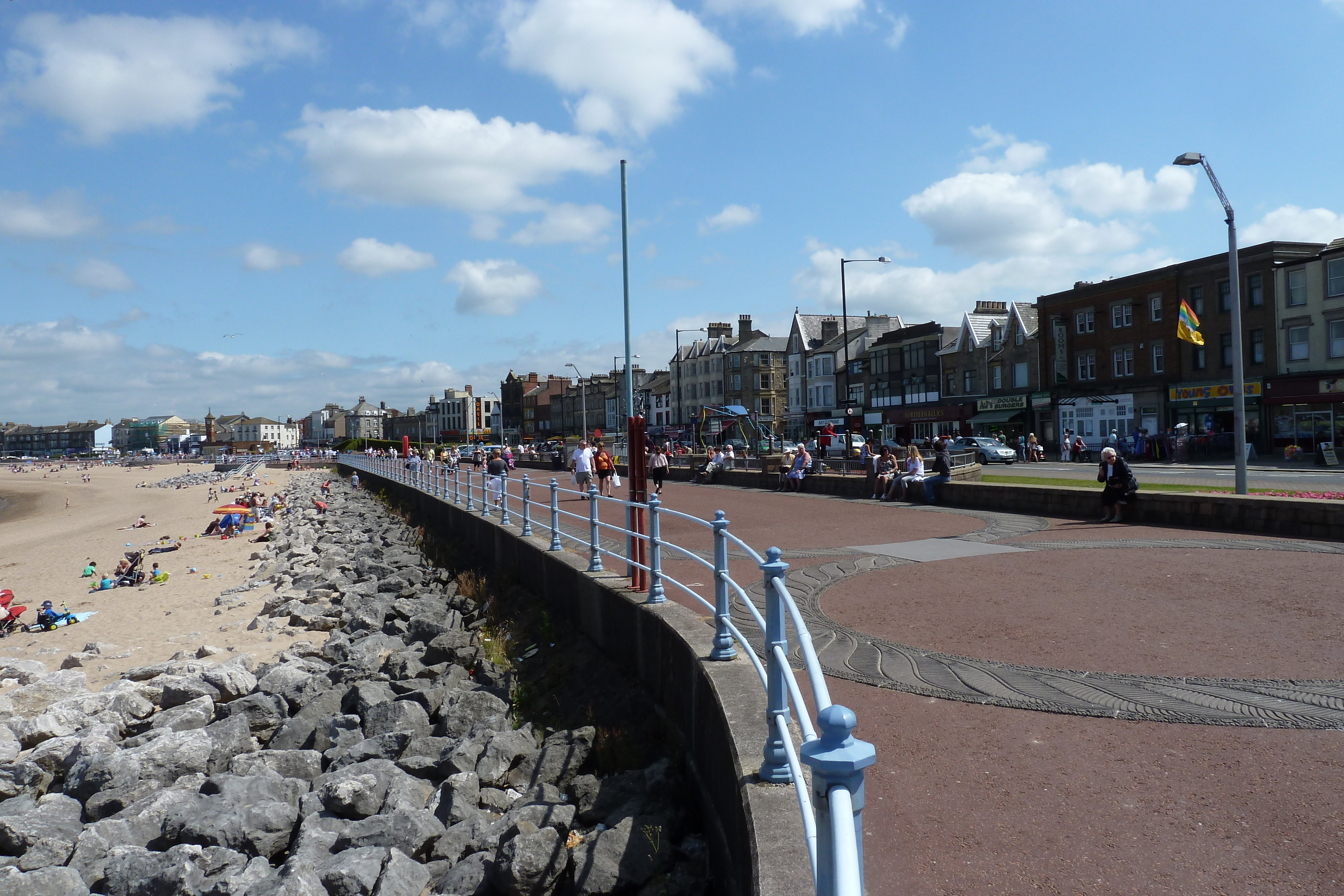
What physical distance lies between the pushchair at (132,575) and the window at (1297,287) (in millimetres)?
42125

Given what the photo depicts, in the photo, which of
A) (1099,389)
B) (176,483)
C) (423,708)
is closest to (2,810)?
(423,708)

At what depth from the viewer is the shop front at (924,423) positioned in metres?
59.0

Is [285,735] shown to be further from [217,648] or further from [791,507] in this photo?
[791,507]

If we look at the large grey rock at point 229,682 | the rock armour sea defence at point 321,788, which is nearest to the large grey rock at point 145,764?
the rock armour sea defence at point 321,788

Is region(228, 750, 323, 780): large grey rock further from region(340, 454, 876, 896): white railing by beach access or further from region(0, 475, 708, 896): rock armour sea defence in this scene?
region(340, 454, 876, 896): white railing by beach access

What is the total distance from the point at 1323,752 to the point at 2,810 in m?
8.48

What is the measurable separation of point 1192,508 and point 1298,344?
31.1 meters

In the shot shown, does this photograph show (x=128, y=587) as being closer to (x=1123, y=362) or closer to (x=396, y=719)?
(x=396, y=719)

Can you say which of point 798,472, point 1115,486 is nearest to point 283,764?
point 1115,486

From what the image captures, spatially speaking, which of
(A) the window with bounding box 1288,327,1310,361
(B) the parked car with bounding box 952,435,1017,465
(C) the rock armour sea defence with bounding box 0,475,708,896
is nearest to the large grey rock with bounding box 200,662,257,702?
(C) the rock armour sea defence with bounding box 0,475,708,896

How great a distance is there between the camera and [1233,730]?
4.90 meters

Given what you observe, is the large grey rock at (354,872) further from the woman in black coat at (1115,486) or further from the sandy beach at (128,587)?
the woman in black coat at (1115,486)

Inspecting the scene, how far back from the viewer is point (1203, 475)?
26344 mm

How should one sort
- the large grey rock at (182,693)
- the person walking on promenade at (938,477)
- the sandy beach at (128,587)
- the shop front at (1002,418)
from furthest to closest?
the shop front at (1002,418) → the person walking on promenade at (938,477) → the sandy beach at (128,587) → the large grey rock at (182,693)
